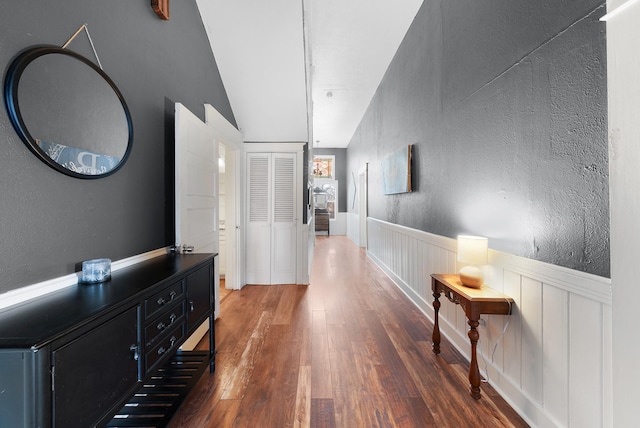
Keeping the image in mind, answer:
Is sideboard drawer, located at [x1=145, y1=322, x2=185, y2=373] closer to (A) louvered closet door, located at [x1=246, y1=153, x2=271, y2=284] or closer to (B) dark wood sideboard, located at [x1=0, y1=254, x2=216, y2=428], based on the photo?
(B) dark wood sideboard, located at [x1=0, y1=254, x2=216, y2=428]

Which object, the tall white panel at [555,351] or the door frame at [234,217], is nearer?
the tall white panel at [555,351]

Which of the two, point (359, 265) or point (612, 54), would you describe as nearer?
point (612, 54)

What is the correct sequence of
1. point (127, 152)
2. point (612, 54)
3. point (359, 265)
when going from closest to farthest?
point (612, 54) → point (127, 152) → point (359, 265)

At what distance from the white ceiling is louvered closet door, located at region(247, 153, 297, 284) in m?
0.36

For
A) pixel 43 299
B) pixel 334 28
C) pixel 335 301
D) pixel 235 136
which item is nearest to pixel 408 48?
pixel 334 28

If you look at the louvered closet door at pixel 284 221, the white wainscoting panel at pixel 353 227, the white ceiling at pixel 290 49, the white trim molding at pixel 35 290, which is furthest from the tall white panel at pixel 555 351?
the white wainscoting panel at pixel 353 227

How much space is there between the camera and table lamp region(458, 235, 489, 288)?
70.2 inches

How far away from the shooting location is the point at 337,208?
9961mm

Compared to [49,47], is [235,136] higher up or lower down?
higher up

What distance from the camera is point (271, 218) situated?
13.2 ft

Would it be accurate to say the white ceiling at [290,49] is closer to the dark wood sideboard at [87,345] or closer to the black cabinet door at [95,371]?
the dark wood sideboard at [87,345]

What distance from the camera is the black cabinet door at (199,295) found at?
1.61m

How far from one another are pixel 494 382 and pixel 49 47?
2909mm

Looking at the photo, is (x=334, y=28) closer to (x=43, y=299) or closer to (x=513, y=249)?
(x=513, y=249)
